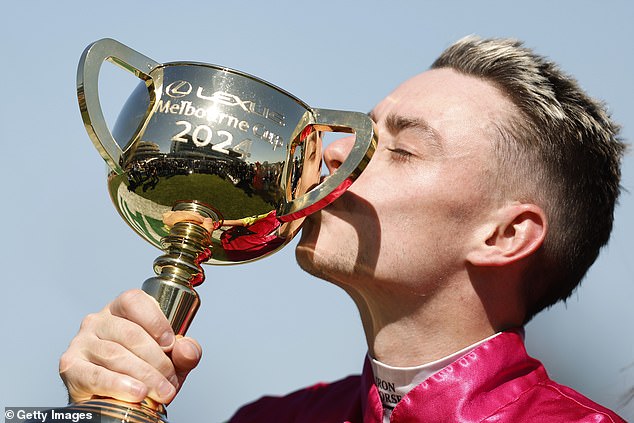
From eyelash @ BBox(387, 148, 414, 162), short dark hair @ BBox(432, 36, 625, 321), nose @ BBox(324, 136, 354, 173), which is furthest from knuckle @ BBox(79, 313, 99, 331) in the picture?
short dark hair @ BBox(432, 36, 625, 321)

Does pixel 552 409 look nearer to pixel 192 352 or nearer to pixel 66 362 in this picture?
pixel 192 352

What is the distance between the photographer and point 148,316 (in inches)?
77.6

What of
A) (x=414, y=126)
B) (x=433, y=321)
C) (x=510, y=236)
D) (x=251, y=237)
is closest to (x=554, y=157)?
(x=510, y=236)

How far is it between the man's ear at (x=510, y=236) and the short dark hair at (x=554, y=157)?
Answer: 1.7 inches

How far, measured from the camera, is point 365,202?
95.7 inches

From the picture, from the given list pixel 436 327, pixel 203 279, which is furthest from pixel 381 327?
pixel 203 279

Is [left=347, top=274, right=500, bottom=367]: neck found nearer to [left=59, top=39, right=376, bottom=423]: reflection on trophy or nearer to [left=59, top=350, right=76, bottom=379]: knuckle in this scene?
[left=59, top=39, right=376, bottom=423]: reflection on trophy

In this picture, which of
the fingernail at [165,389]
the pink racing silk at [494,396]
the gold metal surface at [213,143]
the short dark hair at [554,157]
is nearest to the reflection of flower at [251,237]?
Answer: the gold metal surface at [213,143]

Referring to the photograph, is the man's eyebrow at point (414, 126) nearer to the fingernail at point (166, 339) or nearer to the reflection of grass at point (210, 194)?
the reflection of grass at point (210, 194)

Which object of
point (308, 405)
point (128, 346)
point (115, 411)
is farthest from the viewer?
point (308, 405)

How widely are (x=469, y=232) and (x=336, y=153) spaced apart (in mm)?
412

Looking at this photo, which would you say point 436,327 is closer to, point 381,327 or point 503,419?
point 381,327

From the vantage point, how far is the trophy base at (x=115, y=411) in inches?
73.9

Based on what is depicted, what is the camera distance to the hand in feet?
6.37
